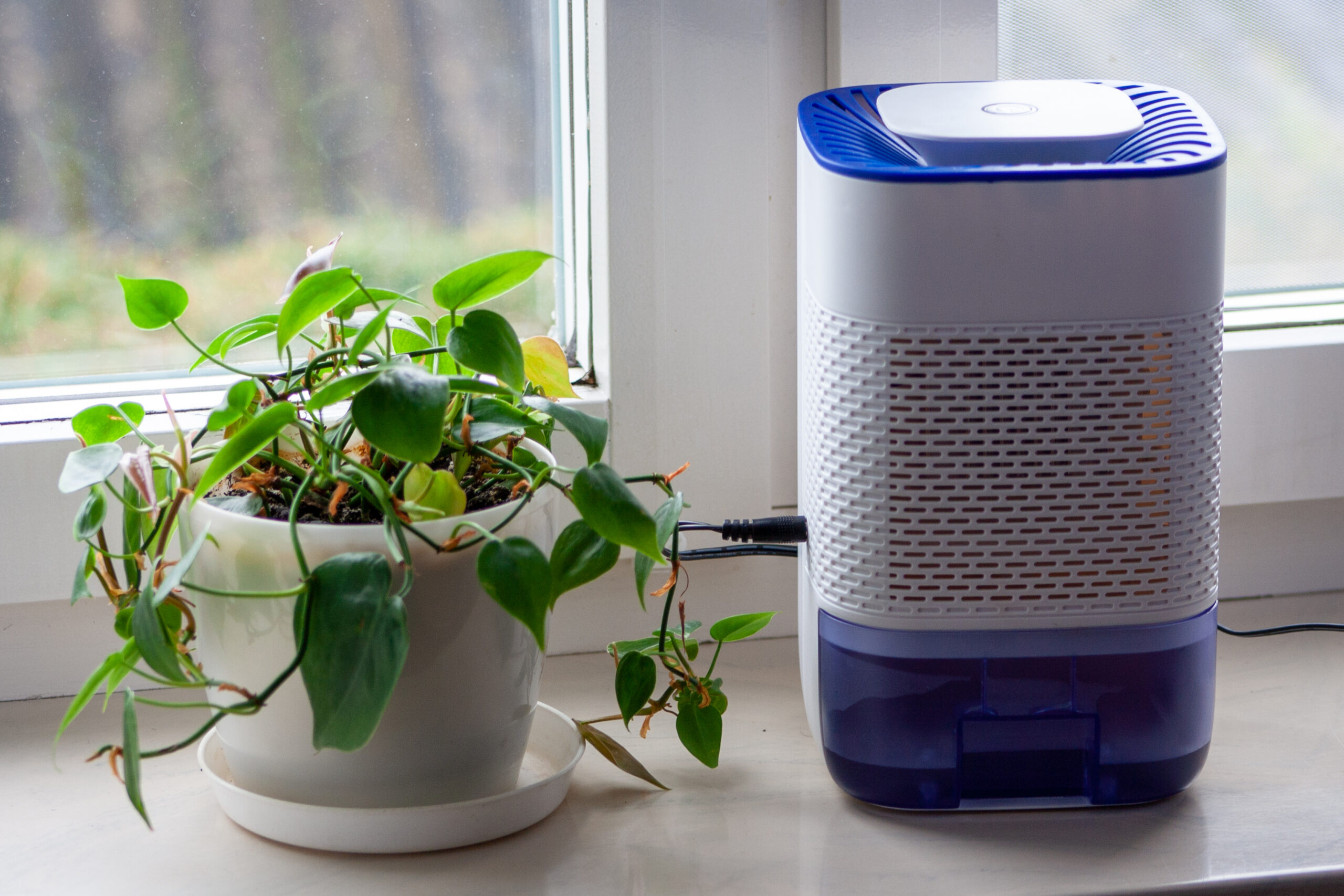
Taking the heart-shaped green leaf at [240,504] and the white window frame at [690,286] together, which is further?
the white window frame at [690,286]

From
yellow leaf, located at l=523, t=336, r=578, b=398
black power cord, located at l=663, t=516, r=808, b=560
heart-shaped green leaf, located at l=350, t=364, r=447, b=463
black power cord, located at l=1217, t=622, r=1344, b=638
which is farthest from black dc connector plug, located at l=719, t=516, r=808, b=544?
black power cord, located at l=1217, t=622, r=1344, b=638

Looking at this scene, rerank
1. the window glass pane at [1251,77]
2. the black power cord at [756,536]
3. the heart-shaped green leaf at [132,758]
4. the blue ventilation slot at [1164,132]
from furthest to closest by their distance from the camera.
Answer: the window glass pane at [1251,77], the black power cord at [756,536], the blue ventilation slot at [1164,132], the heart-shaped green leaf at [132,758]

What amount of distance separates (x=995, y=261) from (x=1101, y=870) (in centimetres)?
28

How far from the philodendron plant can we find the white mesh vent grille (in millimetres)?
92

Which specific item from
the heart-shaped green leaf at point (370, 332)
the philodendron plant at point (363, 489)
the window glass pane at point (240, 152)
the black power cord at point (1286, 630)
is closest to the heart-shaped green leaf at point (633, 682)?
the philodendron plant at point (363, 489)

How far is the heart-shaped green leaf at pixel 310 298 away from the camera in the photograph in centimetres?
52

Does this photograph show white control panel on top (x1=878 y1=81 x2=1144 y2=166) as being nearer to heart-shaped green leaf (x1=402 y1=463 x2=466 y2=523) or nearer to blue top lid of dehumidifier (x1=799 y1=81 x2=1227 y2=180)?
blue top lid of dehumidifier (x1=799 y1=81 x2=1227 y2=180)

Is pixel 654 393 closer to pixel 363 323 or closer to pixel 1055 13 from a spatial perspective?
pixel 363 323

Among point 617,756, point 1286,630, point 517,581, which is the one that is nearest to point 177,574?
point 517,581

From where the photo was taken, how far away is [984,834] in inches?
23.5

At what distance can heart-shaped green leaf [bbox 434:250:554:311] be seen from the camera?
0.55m

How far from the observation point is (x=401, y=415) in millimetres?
471

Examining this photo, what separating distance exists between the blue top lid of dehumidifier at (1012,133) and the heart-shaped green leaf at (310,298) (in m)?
0.22

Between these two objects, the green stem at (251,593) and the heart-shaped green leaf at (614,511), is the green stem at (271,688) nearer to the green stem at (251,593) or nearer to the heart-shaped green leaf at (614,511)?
the green stem at (251,593)
